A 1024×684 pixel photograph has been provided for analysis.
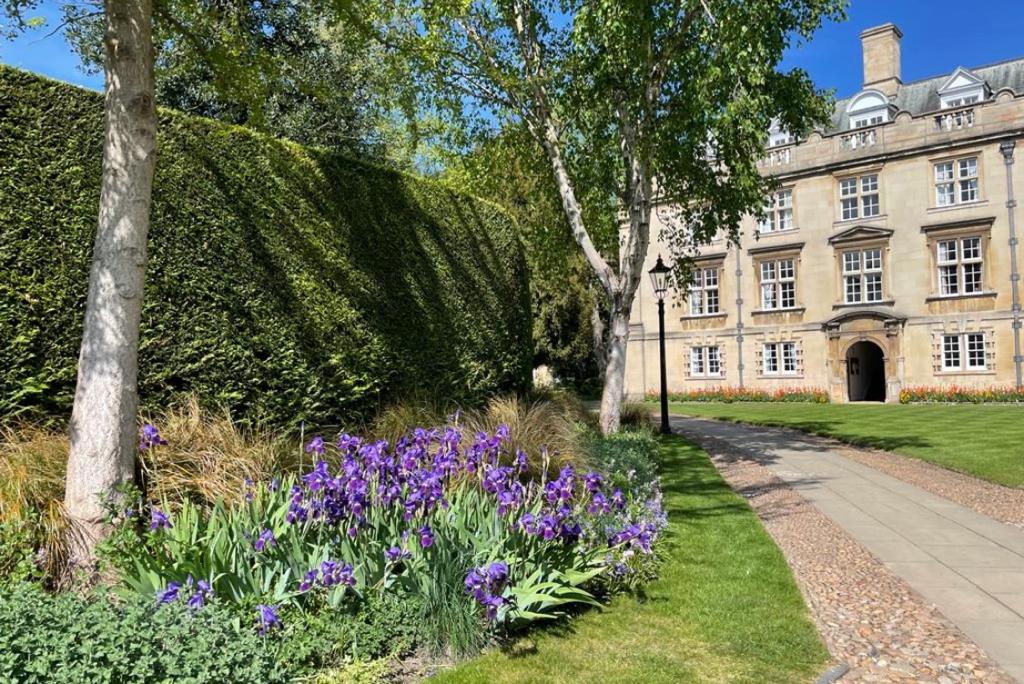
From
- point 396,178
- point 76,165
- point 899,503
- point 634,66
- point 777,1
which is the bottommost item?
point 899,503

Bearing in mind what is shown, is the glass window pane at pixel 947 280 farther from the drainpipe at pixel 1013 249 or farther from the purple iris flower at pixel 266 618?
the purple iris flower at pixel 266 618

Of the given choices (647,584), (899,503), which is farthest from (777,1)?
(647,584)

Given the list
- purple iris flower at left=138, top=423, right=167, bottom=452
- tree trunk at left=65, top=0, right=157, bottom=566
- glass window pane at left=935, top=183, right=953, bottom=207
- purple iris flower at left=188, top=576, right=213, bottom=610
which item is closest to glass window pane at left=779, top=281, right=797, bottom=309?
glass window pane at left=935, top=183, right=953, bottom=207

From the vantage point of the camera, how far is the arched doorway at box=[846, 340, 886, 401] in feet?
108

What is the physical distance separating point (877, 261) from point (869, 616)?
3054 centimetres

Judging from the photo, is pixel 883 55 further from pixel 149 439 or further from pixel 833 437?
pixel 149 439

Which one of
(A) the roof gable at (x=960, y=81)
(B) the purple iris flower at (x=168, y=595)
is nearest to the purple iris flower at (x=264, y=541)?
(B) the purple iris flower at (x=168, y=595)

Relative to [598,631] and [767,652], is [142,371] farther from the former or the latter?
[767,652]

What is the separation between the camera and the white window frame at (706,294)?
36.0 metres

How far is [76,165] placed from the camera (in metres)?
6.47

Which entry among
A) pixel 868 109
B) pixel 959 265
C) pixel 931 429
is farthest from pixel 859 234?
pixel 931 429

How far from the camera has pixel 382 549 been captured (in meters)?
4.26

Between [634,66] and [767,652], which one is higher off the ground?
[634,66]

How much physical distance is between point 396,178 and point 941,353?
27793 millimetres
